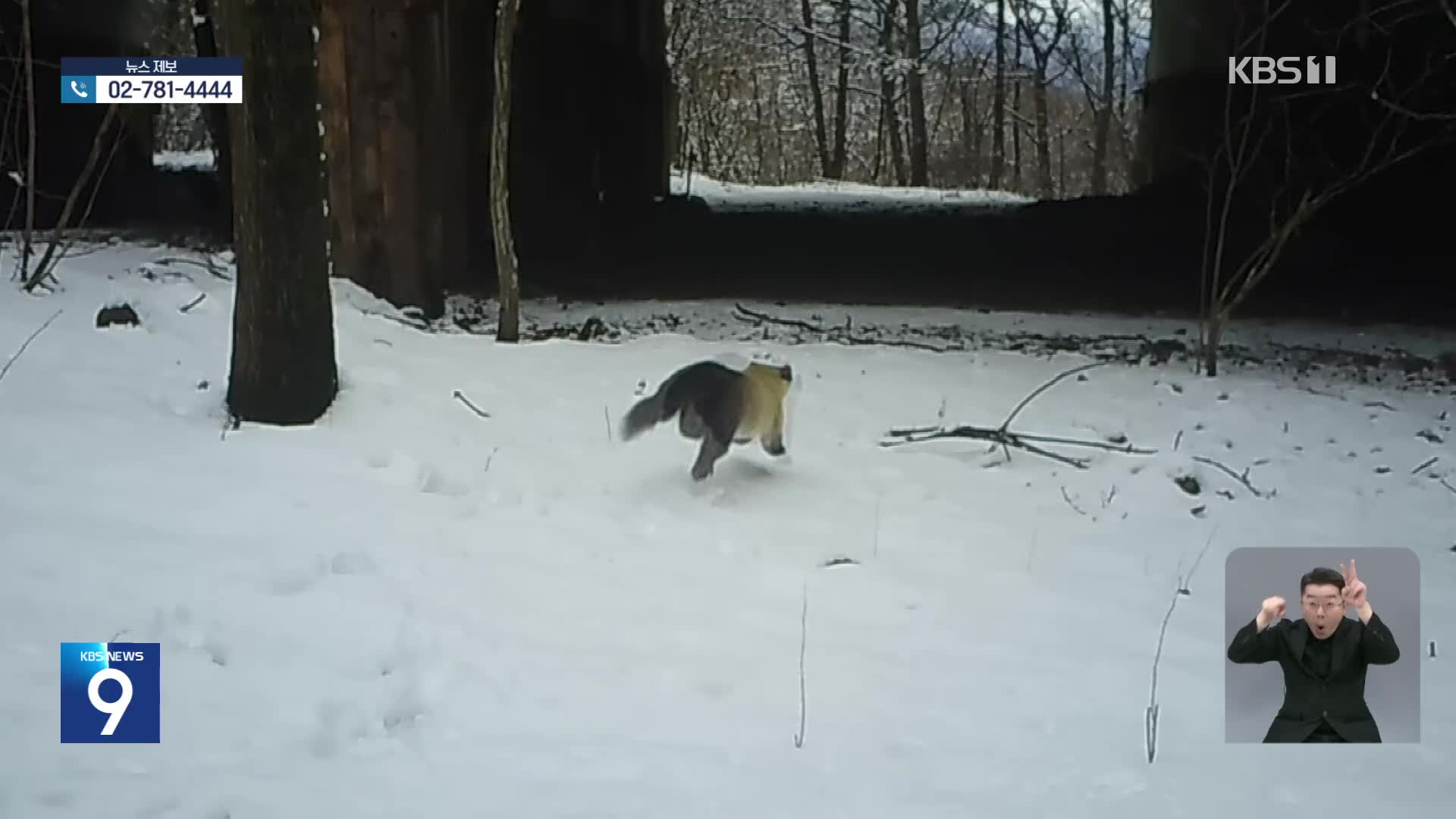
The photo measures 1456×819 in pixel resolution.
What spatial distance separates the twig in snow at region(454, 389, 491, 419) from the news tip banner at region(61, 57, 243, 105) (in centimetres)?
173

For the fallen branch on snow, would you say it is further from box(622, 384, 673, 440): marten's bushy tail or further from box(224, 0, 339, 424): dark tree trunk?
box(224, 0, 339, 424): dark tree trunk

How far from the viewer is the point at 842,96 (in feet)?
107

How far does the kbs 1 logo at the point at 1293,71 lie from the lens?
34.8 ft

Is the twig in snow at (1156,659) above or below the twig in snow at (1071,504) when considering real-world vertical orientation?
below

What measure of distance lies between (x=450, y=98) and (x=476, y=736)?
854cm

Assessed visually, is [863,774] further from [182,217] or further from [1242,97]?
[1242,97]

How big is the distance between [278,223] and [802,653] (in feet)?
10.1

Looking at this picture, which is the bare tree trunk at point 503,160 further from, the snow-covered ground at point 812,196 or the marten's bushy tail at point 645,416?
the snow-covered ground at point 812,196

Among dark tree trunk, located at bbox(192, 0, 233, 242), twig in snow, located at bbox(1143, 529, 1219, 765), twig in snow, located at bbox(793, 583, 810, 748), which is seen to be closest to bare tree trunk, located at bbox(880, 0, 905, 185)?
dark tree trunk, located at bbox(192, 0, 233, 242)

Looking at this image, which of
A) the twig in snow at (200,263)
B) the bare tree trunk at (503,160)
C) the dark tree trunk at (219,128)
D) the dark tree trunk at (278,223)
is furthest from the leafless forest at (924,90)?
the dark tree trunk at (278,223)

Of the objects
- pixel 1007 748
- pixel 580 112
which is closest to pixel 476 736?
pixel 1007 748

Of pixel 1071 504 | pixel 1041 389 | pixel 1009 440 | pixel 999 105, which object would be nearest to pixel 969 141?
pixel 999 105

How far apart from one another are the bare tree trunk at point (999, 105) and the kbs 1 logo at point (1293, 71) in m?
19.0

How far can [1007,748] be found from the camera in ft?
10.7
